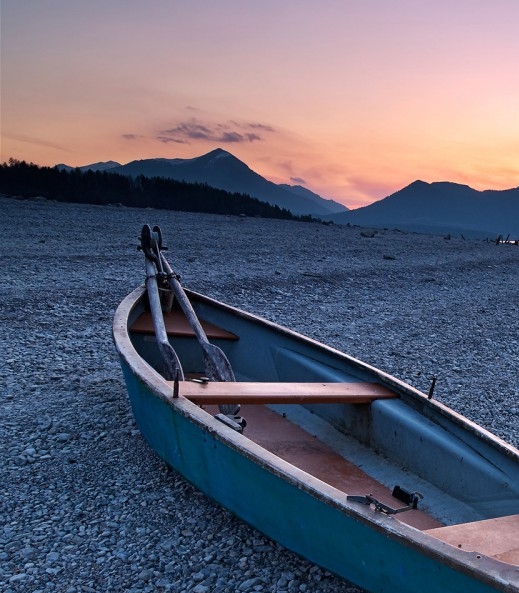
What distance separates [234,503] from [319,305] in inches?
355

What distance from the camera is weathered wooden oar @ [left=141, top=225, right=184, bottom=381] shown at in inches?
217

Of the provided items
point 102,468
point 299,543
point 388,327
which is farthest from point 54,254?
point 299,543

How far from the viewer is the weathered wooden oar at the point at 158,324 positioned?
5504mm

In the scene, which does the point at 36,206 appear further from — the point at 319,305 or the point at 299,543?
the point at 299,543

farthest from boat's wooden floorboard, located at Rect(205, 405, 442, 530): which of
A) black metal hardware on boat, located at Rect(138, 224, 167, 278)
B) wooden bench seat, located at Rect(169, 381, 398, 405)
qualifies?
black metal hardware on boat, located at Rect(138, 224, 167, 278)

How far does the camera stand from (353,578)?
341 centimetres

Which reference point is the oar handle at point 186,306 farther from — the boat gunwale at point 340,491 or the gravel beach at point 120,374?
the gravel beach at point 120,374

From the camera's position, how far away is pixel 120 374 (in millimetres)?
7559

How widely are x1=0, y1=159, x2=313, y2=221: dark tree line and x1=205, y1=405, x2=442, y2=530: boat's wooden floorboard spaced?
91.6ft

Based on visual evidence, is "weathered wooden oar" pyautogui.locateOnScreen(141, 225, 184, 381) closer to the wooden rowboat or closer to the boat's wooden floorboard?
the wooden rowboat

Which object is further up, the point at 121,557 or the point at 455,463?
the point at 455,463

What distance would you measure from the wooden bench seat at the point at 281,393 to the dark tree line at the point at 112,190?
28548 mm

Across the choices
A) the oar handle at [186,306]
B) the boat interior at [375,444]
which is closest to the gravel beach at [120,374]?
the boat interior at [375,444]

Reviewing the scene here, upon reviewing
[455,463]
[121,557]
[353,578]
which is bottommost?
[121,557]
